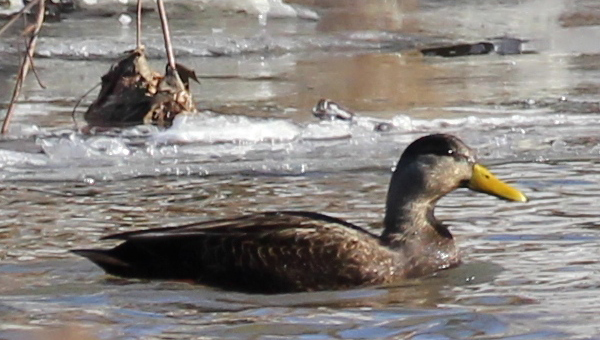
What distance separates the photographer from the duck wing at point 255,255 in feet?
20.2

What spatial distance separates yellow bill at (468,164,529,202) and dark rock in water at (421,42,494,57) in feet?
24.3

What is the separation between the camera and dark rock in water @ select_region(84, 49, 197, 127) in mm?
10328

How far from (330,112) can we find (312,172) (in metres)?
1.78

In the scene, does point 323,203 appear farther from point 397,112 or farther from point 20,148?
point 397,112

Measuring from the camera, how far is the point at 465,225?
7184 mm

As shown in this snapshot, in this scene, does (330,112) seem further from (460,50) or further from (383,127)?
(460,50)

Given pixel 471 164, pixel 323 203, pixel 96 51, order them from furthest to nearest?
pixel 96 51 < pixel 323 203 < pixel 471 164

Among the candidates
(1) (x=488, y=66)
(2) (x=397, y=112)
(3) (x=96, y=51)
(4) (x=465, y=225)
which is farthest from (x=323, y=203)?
(3) (x=96, y=51)

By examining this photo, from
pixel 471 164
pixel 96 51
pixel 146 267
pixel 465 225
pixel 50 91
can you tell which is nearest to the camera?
pixel 146 267

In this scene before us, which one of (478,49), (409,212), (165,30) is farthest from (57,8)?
(409,212)

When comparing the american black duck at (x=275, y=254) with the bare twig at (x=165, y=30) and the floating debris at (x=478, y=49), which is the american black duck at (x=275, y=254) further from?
the floating debris at (x=478, y=49)

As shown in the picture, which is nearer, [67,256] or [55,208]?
[67,256]

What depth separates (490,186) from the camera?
668cm

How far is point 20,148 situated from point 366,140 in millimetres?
1957
